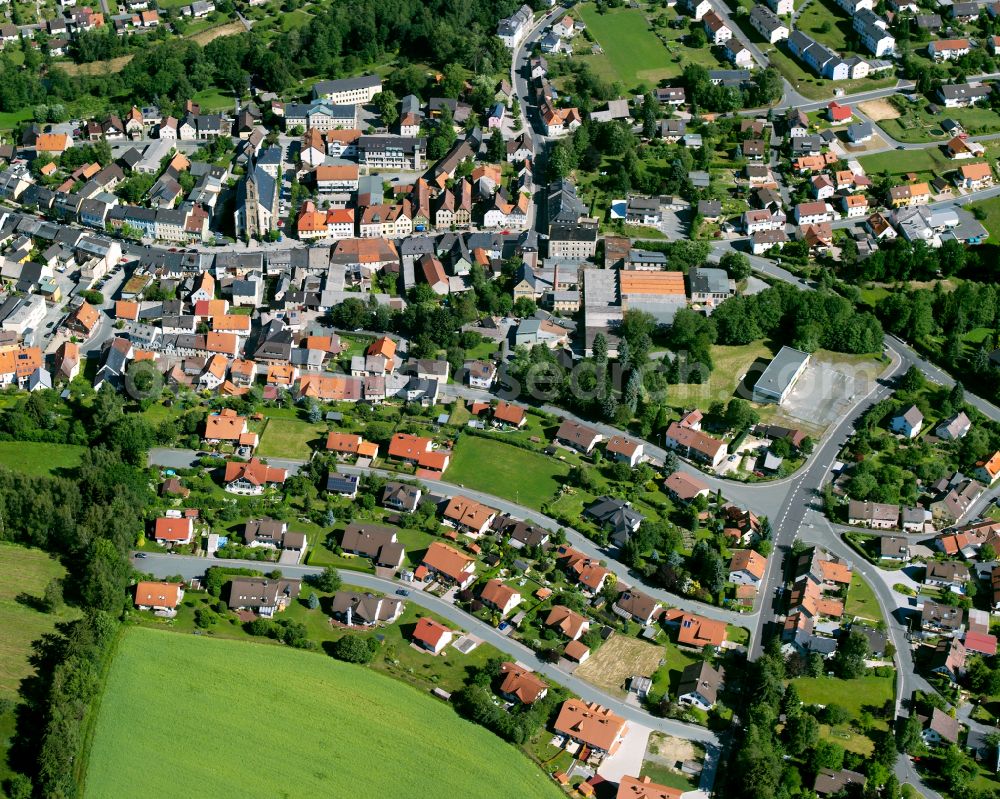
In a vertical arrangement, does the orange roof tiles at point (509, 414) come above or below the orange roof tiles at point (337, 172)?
below

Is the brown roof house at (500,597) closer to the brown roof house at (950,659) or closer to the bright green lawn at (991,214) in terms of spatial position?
the brown roof house at (950,659)

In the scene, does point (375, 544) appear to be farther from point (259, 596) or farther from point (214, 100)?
point (214, 100)

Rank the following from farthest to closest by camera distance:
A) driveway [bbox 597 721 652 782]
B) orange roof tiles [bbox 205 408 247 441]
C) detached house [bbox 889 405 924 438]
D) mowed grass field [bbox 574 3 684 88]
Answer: mowed grass field [bbox 574 3 684 88]
detached house [bbox 889 405 924 438]
orange roof tiles [bbox 205 408 247 441]
driveway [bbox 597 721 652 782]

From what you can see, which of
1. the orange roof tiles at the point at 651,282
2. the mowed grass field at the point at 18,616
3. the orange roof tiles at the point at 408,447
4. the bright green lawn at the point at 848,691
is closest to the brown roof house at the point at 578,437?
the orange roof tiles at the point at 408,447

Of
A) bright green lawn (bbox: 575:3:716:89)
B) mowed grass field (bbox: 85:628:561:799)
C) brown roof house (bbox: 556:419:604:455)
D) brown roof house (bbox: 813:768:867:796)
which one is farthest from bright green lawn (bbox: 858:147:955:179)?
mowed grass field (bbox: 85:628:561:799)

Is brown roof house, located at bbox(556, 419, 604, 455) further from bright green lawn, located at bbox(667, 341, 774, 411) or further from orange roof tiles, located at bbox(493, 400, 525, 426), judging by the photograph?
bright green lawn, located at bbox(667, 341, 774, 411)
